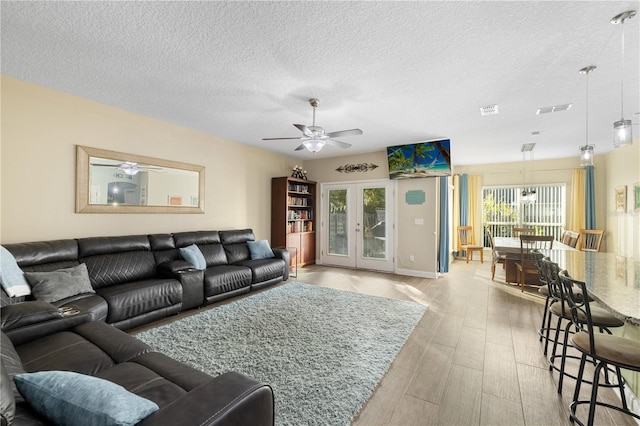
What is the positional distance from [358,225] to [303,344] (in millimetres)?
4264

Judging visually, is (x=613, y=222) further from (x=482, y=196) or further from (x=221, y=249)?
(x=221, y=249)

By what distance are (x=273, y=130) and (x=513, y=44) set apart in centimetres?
350

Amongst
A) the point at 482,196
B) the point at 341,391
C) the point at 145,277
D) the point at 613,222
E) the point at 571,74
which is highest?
the point at 571,74

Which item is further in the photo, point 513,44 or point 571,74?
point 571,74

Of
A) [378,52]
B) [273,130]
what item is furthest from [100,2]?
[273,130]

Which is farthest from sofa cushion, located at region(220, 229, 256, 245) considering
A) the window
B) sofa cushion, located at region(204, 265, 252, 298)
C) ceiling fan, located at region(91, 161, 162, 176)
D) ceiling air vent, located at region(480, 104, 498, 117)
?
the window

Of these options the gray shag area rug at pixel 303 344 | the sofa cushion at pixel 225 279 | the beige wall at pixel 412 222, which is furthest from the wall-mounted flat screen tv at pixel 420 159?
the sofa cushion at pixel 225 279

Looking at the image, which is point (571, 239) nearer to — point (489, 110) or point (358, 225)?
point (489, 110)

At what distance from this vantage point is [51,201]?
3.39 m

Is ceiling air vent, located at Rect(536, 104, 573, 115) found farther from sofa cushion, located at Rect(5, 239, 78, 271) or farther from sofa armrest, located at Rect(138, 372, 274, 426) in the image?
sofa cushion, located at Rect(5, 239, 78, 271)

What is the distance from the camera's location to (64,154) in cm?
349

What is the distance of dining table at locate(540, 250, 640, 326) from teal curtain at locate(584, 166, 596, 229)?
4.64 metres

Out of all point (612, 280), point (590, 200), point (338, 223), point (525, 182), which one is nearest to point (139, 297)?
point (612, 280)

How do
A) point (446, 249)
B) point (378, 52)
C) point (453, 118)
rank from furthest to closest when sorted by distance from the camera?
point (446, 249) < point (453, 118) < point (378, 52)
